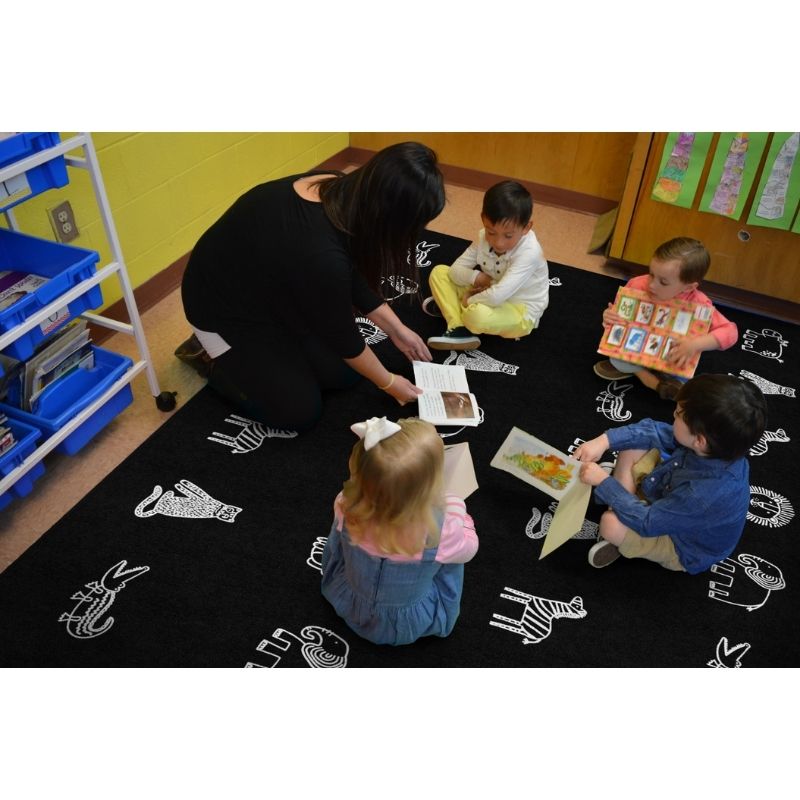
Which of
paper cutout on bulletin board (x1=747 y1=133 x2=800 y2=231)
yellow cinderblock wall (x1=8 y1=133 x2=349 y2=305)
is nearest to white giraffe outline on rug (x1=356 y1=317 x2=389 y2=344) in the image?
yellow cinderblock wall (x1=8 y1=133 x2=349 y2=305)

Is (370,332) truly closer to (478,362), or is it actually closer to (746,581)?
(478,362)

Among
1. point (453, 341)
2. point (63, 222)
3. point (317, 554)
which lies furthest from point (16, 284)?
point (453, 341)

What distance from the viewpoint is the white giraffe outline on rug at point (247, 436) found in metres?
2.54

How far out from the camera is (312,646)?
6.48 feet

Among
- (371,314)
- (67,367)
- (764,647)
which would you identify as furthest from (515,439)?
(67,367)

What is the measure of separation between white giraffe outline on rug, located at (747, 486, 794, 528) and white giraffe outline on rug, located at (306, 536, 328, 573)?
141 centimetres

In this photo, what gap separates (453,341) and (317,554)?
3.80 feet

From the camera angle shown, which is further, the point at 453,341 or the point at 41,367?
the point at 453,341

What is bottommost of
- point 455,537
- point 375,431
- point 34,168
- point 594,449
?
point 594,449

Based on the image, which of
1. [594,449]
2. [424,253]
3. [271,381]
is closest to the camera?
[594,449]

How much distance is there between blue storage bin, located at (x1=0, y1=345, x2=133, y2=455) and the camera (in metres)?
2.27

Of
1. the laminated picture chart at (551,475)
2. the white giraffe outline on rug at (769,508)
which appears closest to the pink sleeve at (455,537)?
the laminated picture chart at (551,475)

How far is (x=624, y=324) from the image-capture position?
2.84 meters

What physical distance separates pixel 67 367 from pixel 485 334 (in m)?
1.67
